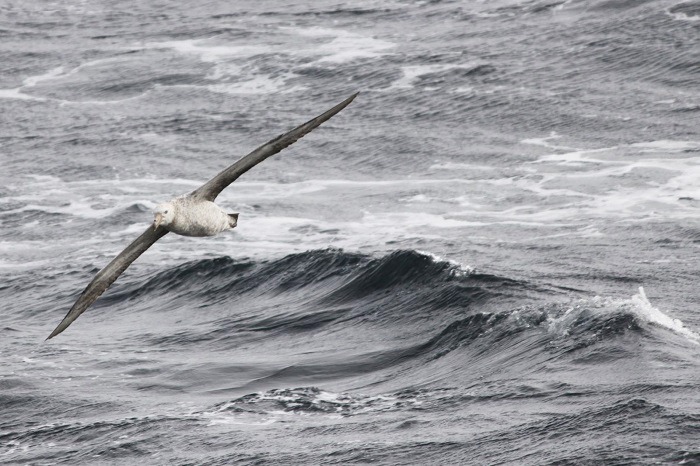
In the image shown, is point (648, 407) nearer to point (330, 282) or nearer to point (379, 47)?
point (330, 282)

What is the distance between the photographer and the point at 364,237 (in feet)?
131

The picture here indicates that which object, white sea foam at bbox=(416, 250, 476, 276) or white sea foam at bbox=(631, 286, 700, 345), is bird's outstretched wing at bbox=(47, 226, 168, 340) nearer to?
white sea foam at bbox=(631, 286, 700, 345)

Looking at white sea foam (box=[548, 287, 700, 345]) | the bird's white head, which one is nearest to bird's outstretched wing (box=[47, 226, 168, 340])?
the bird's white head

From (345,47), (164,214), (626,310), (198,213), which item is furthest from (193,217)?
(345,47)

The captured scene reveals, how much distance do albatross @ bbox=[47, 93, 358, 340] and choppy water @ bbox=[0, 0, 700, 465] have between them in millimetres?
4771

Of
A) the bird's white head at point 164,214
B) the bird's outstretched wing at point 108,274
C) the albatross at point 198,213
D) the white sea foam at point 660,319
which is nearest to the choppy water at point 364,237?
the white sea foam at point 660,319

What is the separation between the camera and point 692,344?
2833cm

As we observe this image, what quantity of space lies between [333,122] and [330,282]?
18130mm

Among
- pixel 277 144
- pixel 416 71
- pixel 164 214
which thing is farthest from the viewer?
pixel 416 71

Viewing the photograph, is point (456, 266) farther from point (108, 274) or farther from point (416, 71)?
point (416, 71)

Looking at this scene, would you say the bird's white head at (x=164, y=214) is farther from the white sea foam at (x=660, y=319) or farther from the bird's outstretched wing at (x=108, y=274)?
the white sea foam at (x=660, y=319)

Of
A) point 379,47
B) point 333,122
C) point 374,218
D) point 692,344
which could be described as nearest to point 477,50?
point 379,47

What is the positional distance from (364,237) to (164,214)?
19.3 m

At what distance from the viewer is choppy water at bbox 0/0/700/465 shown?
26359 mm
